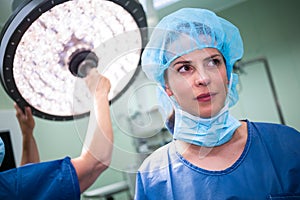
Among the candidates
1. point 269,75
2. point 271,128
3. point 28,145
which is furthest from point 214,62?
point 269,75

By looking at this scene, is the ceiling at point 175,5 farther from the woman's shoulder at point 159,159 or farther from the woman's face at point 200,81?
the woman's shoulder at point 159,159

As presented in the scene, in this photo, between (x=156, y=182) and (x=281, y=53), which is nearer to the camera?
(x=156, y=182)

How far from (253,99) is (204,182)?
20.6 inches

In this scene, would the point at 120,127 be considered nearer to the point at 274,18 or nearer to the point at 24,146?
the point at 24,146

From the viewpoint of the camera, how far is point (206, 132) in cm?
63

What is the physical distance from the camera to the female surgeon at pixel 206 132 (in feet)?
1.85

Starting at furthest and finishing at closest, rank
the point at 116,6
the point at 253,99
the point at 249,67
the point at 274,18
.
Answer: the point at 249,67 < the point at 274,18 < the point at 253,99 < the point at 116,6

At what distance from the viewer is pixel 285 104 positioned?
108 centimetres

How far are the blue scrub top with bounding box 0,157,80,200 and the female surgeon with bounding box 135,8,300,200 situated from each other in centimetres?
17

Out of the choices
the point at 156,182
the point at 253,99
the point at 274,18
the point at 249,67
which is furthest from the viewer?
the point at 249,67

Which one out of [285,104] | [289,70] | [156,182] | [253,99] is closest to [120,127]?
[156,182]

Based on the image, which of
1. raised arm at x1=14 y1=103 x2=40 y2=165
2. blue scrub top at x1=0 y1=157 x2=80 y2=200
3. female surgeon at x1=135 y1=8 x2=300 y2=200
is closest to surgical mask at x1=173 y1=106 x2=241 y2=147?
female surgeon at x1=135 y1=8 x2=300 y2=200

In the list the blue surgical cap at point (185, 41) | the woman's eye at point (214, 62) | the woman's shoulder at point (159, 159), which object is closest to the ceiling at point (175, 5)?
the blue surgical cap at point (185, 41)

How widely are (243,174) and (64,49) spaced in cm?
48
